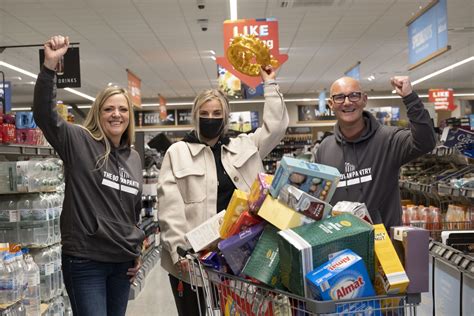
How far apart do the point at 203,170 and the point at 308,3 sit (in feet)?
23.4

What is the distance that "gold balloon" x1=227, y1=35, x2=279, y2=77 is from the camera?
2.73 metres

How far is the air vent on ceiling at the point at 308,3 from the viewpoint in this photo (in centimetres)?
895

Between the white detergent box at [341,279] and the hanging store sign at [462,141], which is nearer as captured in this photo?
the white detergent box at [341,279]

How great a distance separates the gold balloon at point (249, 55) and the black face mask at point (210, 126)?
0.34 metres

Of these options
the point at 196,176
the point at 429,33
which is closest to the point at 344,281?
the point at 196,176

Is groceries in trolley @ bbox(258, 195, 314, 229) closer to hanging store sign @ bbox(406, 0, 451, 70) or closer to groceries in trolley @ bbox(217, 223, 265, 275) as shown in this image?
groceries in trolley @ bbox(217, 223, 265, 275)

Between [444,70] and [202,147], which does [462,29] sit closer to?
[444,70]

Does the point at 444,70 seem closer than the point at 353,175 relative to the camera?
No

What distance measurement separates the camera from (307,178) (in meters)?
1.60

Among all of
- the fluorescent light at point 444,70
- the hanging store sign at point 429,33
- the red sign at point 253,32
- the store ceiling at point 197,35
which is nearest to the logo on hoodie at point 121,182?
the red sign at point 253,32

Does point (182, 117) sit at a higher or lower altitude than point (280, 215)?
higher

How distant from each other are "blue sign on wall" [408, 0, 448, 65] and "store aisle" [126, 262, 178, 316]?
15.3 ft

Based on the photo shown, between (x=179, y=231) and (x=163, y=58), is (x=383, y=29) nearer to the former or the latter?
(x=163, y=58)

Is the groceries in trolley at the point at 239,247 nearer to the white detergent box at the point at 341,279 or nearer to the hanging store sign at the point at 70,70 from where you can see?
the white detergent box at the point at 341,279
